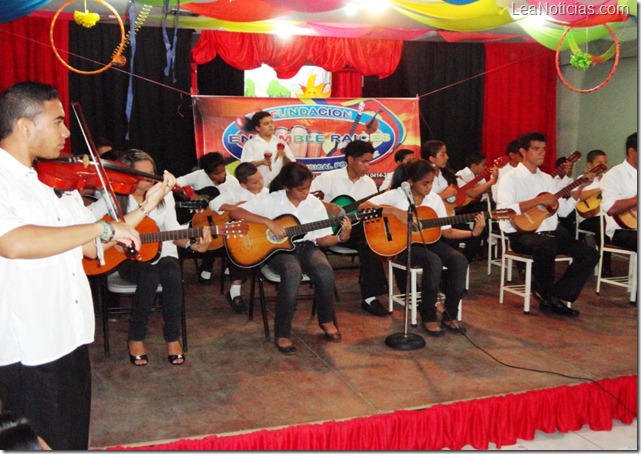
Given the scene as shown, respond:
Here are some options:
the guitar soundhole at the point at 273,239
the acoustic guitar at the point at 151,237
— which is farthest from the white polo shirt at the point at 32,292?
the guitar soundhole at the point at 273,239

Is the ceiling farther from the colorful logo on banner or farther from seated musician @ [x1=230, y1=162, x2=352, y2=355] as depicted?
seated musician @ [x1=230, y1=162, x2=352, y2=355]

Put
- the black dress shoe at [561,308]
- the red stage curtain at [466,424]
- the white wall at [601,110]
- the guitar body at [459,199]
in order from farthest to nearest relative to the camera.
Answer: the white wall at [601,110] → the guitar body at [459,199] → the black dress shoe at [561,308] → the red stage curtain at [466,424]

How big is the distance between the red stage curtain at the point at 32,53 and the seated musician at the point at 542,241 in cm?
455

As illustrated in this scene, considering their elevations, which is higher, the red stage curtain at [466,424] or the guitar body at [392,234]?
the guitar body at [392,234]

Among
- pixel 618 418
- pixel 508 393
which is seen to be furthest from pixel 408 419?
pixel 618 418

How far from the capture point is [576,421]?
3.33m

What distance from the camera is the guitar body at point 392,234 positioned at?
4.64 meters

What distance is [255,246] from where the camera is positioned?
14.4ft

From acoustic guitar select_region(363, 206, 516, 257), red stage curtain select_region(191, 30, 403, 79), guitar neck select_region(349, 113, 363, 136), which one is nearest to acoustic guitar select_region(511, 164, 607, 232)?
acoustic guitar select_region(363, 206, 516, 257)

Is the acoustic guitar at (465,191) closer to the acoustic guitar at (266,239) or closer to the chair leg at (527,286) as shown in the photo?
the chair leg at (527,286)

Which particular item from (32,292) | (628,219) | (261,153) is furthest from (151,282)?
(628,219)

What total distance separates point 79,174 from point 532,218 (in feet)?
12.1

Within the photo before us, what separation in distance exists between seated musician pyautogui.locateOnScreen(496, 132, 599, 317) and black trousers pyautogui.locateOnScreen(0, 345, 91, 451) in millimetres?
3850

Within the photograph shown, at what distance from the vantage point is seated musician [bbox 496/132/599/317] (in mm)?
5020
